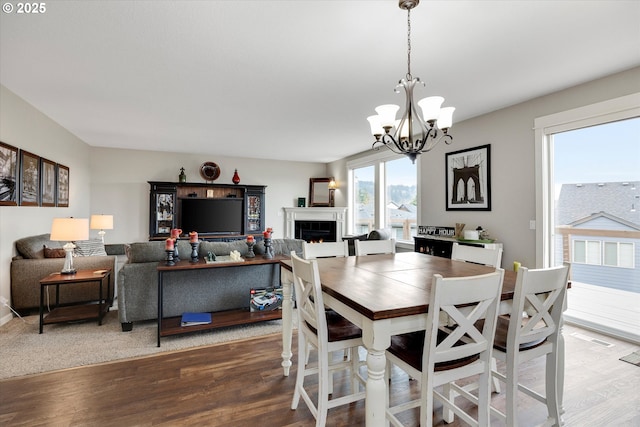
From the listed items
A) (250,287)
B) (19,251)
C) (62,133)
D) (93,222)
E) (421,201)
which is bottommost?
(250,287)

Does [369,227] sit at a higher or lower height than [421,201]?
lower

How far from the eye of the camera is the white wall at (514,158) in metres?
3.28

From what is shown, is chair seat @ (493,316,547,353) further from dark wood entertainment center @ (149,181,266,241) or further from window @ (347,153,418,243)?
dark wood entertainment center @ (149,181,266,241)

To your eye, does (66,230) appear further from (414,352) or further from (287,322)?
(414,352)

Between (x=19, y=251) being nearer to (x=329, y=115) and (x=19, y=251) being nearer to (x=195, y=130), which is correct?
(x=195, y=130)

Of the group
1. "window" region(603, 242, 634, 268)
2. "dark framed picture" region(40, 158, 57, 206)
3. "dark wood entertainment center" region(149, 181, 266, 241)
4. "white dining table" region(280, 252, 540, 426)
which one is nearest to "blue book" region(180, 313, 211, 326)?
"white dining table" region(280, 252, 540, 426)

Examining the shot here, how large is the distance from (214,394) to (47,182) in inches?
160

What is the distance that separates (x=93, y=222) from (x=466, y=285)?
5.67 m

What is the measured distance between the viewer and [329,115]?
4.24 m

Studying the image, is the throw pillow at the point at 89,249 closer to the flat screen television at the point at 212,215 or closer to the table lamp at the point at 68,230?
the table lamp at the point at 68,230

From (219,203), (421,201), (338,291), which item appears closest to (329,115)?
(421,201)

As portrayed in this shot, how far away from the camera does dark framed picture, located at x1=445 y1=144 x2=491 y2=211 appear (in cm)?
412

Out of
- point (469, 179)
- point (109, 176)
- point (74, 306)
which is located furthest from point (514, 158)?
point (109, 176)

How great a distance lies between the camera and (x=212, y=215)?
22.8 ft
